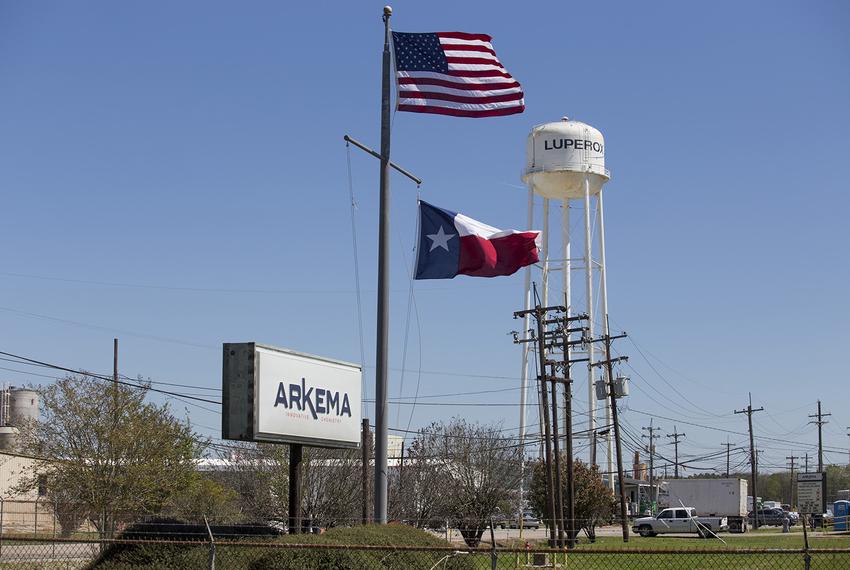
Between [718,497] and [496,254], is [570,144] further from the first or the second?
[496,254]

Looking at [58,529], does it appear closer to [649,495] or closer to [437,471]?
[437,471]

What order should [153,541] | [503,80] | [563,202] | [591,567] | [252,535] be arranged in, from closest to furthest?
[153,541] → [252,535] → [503,80] → [591,567] → [563,202]

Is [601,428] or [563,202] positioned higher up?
[563,202]

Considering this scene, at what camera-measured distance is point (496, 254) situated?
19797mm

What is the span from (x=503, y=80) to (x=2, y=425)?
5657cm

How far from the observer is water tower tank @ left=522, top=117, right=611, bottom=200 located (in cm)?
5894

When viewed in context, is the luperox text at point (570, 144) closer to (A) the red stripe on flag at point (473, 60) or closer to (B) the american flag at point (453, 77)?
(B) the american flag at point (453, 77)

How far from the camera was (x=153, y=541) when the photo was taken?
1355 centimetres

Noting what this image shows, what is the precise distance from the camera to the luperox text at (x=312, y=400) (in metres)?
15.8

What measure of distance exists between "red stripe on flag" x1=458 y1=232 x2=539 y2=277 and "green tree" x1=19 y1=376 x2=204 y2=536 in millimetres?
22905

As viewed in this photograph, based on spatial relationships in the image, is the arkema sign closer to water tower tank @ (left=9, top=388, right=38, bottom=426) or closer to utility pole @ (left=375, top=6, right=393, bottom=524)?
utility pole @ (left=375, top=6, right=393, bottom=524)

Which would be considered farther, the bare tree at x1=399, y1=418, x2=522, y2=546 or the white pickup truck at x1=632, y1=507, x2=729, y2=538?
the white pickup truck at x1=632, y1=507, x2=729, y2=538

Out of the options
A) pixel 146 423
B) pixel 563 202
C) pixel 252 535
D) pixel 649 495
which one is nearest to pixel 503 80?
pixel 252 535

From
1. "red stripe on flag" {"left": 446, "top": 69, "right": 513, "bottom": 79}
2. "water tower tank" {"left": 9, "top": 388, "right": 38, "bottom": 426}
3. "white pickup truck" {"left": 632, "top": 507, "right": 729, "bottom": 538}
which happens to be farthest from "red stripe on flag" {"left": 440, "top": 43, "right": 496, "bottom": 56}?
"water tower tank" {"left": 9, "top": 388, "right": 38, "bottom": 426}
